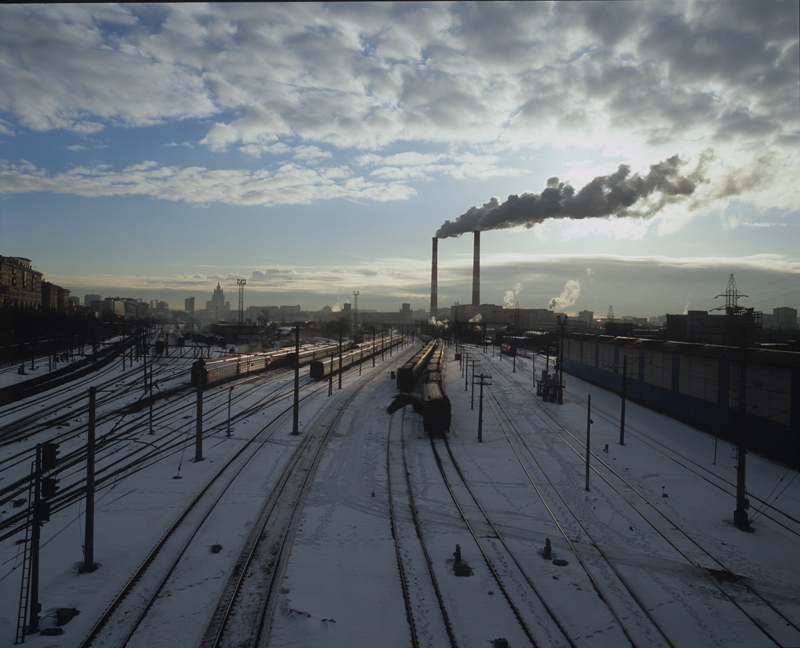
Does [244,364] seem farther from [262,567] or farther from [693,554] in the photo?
[693,554]

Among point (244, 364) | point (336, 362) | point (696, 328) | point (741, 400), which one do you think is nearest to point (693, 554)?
point (741, 400)

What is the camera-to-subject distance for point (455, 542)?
455 inches

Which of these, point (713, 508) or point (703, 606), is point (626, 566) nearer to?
point (703, 606)

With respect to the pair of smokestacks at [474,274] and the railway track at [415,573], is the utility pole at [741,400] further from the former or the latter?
the pair of smokestacks at [474,274]

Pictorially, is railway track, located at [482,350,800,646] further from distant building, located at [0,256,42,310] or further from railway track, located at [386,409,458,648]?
distant building, located at [0,256,42,310]

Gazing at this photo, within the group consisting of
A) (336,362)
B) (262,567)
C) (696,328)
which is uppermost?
(696,328)

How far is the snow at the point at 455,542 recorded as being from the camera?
27.6 ft

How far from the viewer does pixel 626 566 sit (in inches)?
417

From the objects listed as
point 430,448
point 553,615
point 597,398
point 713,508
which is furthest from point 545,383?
point 553,615

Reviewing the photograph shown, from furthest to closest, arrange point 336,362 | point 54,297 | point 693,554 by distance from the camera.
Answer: point 54,297 → point 336,362 → point 693,554

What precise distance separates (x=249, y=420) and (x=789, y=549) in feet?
71.1

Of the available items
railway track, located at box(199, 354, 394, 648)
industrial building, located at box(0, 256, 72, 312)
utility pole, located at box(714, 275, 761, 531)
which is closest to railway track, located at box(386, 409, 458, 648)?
railway track, located at box(199, 354, 394, 648)

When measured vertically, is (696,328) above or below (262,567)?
above

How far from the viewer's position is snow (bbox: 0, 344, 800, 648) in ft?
27.6
